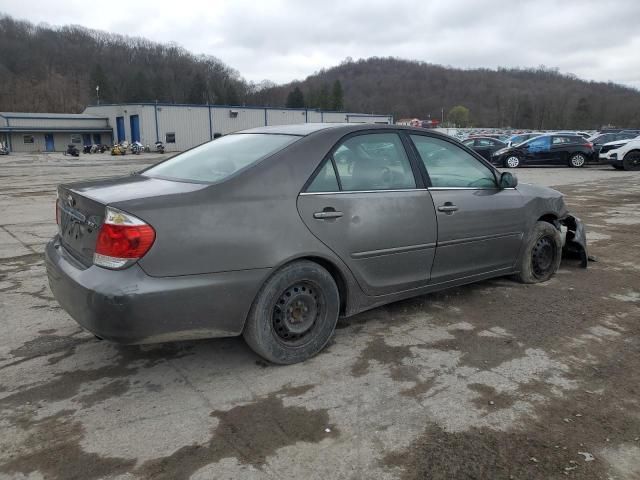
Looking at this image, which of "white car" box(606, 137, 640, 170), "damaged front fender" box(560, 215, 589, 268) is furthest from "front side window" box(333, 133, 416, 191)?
"white car" box(606, 137, 640, 170)

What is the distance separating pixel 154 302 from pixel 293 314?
0.93 metres

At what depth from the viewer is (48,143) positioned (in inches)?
2211

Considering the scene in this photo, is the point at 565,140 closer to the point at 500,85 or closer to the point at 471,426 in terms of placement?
the point at 471,426

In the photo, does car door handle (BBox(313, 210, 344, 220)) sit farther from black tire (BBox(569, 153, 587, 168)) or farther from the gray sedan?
black tire (BBox(569, 153, 587, 168))

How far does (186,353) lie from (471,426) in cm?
195

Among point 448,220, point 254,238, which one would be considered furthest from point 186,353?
point 448,220

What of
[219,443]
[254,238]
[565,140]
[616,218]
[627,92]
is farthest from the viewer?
[627,92]

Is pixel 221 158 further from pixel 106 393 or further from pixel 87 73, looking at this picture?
pixel 87 73

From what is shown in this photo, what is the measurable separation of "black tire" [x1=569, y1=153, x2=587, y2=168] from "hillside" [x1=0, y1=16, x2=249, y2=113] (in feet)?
288

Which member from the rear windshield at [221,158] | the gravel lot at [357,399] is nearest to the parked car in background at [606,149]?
the gravel lot at [357,399]

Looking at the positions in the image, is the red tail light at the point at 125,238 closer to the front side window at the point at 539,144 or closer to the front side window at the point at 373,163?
the front side window at the point at 373,163

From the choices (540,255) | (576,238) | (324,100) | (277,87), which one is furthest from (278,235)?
(277,87)

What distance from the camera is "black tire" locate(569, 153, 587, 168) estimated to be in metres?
21.7

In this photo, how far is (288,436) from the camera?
101 inches
